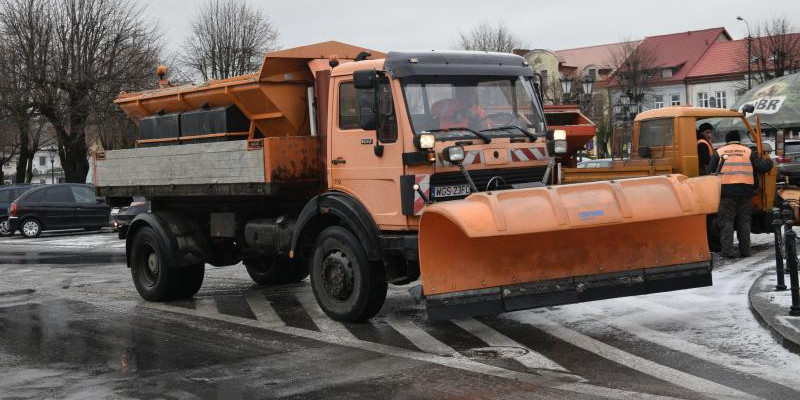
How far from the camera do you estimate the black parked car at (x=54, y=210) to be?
28281 millimetres

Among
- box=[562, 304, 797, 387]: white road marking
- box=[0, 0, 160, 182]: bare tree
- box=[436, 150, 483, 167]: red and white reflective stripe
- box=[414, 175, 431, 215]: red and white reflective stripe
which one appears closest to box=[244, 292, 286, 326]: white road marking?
box=[414, 175, 431, 215]: red and white reflective stripe

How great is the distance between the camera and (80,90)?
41.9 metres

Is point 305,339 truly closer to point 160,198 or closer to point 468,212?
point 468,212

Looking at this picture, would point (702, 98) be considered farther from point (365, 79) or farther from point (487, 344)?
point (487, 344)

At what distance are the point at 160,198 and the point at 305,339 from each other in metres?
4.16

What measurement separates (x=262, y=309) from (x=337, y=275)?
189 centimetres

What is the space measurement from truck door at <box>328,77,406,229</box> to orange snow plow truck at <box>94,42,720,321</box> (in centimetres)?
2

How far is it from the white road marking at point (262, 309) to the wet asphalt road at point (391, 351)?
0.03 metres

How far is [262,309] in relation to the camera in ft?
35.8

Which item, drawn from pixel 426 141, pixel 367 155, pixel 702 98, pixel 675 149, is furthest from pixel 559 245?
pixel 702 98

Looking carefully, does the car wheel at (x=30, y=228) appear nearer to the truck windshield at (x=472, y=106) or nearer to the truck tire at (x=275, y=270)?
the truck tire at (x=275, y=270)

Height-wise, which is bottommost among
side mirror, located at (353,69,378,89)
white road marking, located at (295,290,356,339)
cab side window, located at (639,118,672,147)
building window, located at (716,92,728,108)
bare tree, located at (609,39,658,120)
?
white road marking, located at (295,290,356,339)

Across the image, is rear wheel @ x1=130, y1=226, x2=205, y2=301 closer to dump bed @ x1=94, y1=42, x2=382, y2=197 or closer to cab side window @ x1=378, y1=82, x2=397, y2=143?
dump bed @ x1=94, y1=42, x2=382, y2=197

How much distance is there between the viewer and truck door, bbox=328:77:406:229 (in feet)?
29.1
